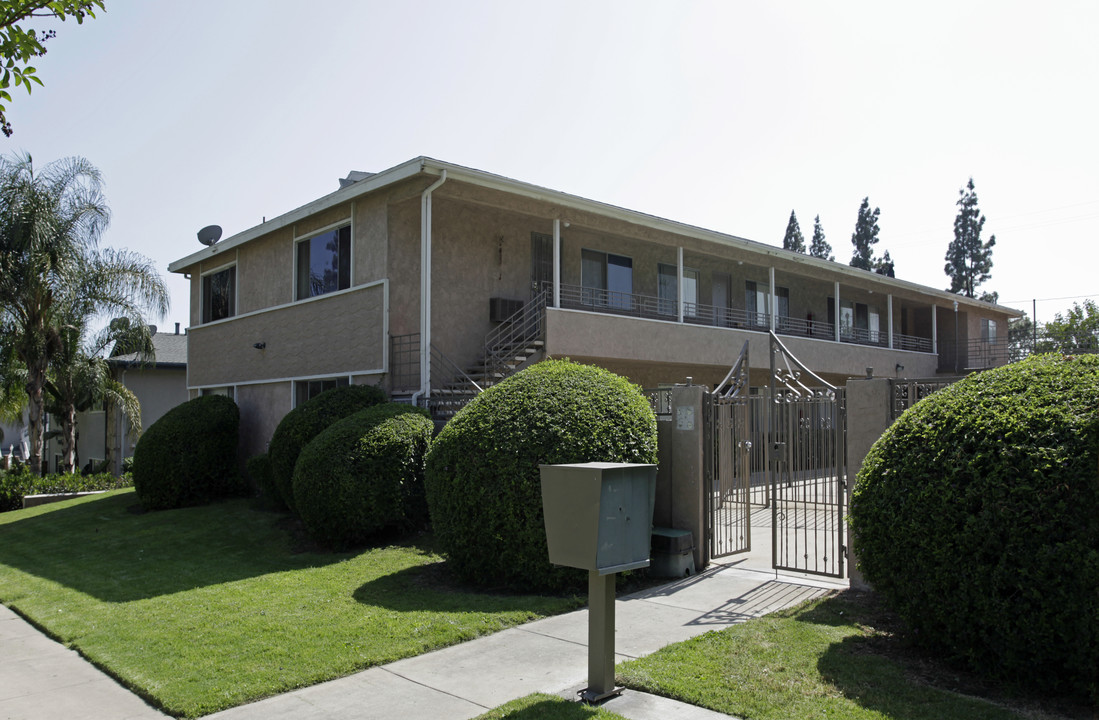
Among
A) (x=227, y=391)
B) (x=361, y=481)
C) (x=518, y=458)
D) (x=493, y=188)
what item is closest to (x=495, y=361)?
(x=493, y=188)

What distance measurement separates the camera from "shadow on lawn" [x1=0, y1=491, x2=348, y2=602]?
9.74m

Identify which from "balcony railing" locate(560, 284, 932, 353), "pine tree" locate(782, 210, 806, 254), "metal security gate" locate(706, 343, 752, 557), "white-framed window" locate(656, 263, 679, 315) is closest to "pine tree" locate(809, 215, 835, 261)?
"pine tree" locate(782, 210, 806, 254)

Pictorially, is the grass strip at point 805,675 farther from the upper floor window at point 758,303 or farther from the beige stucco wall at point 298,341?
the upper floor window at point 758,303

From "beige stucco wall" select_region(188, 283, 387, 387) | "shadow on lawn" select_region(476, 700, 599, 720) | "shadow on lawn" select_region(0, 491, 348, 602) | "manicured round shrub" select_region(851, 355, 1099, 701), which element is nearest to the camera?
"manicured round shrub" select_region(851, 355, 1099, 701)

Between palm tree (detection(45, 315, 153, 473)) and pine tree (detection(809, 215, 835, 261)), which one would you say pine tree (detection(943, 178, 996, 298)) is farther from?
palm tree (detection(45, 315, 153, 473))

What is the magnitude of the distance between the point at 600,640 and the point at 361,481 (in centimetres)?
635

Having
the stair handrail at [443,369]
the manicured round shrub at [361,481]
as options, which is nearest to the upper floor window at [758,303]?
the stair handrail at [443,369]

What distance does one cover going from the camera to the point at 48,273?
63.5 feet

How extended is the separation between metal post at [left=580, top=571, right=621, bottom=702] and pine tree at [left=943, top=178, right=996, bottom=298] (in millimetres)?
62833

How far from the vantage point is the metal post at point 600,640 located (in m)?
5.09

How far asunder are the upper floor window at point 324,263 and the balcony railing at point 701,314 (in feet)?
16.2

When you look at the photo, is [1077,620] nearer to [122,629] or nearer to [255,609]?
[255,609]

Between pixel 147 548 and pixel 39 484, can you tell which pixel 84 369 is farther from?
pixel 147 548

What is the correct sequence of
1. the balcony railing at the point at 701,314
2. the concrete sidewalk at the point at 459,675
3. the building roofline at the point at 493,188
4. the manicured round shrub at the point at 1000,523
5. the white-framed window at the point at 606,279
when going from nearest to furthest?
the manicured round shrub at the point at 1000,523 → the concrete sidewalk at the point at 459,675 → the building roofline at the point at 493,188 → the balcony railing at the point at 701,314 → the white-framed window at the point at 606,279
